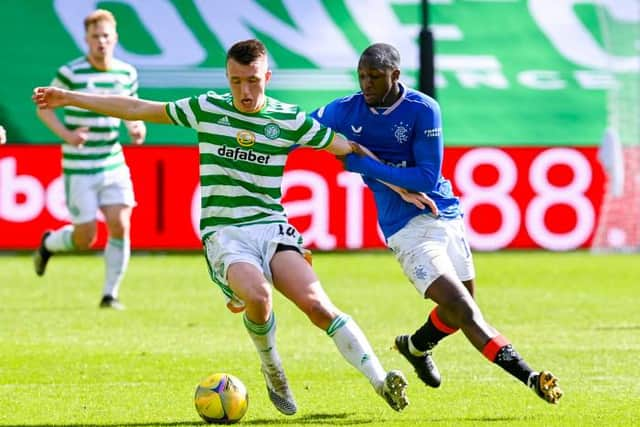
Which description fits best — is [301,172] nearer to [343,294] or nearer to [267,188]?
[343,294]

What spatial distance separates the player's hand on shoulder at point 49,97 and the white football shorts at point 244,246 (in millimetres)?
1104

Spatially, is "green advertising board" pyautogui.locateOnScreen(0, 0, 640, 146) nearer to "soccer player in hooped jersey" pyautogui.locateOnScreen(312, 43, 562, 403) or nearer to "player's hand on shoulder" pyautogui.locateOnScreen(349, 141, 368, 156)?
"soccer player in hooped jersey" pyautogui.locateOnScreen(312, 43, 562, 403)

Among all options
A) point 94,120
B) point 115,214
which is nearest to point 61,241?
point 115,214

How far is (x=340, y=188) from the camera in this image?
2041 centimetres

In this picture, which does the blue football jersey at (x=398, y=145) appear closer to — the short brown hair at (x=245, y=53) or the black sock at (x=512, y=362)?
the short brown hair at (x=245, y=53)

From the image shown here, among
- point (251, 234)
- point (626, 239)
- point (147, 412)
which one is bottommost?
point (626, 239)

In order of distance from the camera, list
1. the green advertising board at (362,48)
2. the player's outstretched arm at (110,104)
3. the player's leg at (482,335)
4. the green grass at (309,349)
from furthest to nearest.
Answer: the green advertising board at (362,48)
the green grass at (309,349)
the player's outstretched arm at (110,104)
the player's leg at (482,335)

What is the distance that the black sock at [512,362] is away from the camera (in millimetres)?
8078

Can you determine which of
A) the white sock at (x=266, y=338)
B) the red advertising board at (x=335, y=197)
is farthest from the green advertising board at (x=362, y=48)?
the white sock at (x=266, y=338)

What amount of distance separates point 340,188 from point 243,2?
310 cm

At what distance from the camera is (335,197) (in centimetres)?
2041

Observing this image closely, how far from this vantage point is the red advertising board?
1998 cm

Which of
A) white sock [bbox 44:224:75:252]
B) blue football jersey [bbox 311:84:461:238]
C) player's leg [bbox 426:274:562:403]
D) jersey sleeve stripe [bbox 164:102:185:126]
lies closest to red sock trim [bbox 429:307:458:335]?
player's leg [bbox 426:274:562:403]

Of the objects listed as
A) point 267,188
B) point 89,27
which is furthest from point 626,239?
point 267,188
